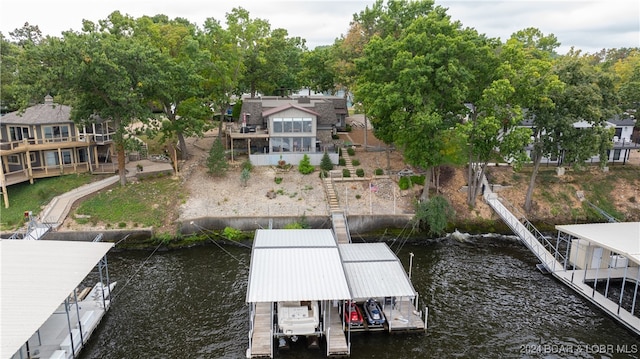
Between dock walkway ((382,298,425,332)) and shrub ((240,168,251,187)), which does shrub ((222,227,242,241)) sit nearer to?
shrub ((240,168,251,187))

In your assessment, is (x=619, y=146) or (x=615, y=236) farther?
(x=619, y=146)

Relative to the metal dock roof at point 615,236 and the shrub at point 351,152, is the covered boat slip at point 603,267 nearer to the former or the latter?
the metal dock roof at point 615,236

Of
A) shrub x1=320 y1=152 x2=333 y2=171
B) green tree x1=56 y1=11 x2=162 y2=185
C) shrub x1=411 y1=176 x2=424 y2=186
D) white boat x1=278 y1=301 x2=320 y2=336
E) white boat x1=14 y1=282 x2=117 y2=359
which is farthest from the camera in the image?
shrub x1=320 y1=152 x2=333 y2=171

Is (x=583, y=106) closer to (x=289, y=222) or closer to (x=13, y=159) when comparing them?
(x=289, y=222)

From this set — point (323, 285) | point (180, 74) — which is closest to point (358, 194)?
point (323, 285)

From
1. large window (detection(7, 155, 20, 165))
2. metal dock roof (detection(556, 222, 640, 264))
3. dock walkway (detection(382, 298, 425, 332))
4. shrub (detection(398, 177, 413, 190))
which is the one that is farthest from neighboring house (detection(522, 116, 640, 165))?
large window (detection(7, 155, 20, 165))

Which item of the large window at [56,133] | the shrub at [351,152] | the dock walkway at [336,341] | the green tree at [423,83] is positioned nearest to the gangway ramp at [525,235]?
the green tree at [423,83]
